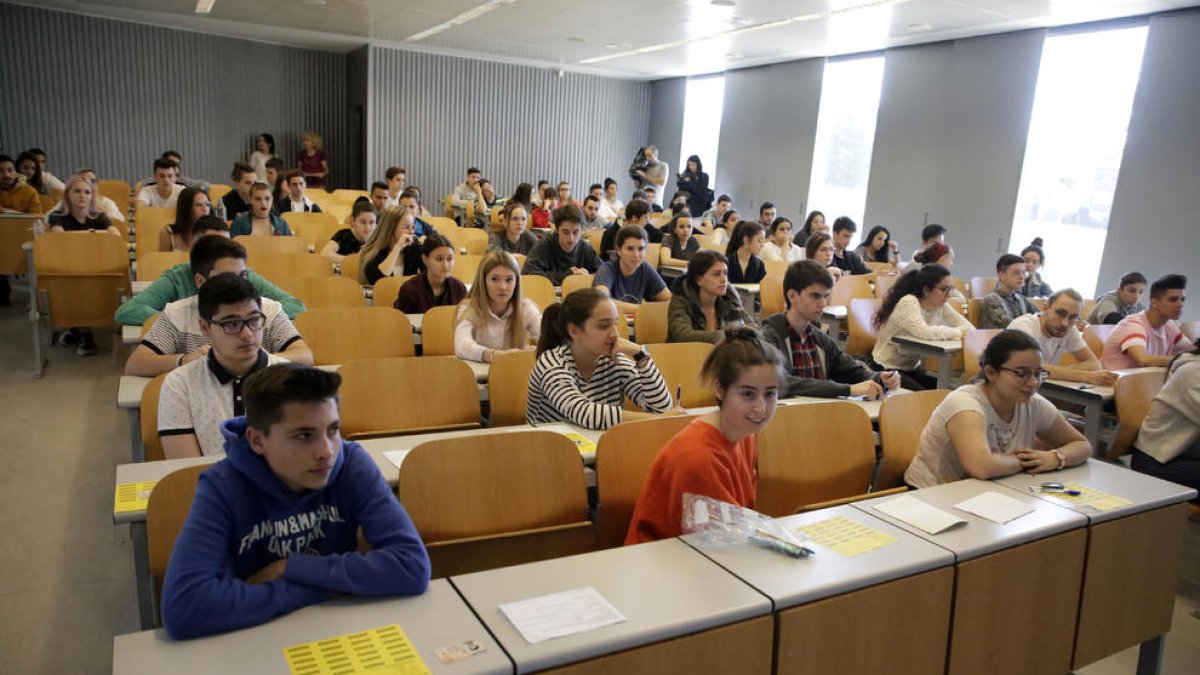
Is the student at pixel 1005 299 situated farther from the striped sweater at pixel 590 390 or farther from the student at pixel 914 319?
the striped sweater at pixel 590 390

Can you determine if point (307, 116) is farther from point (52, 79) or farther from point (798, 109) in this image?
point (798, 109)

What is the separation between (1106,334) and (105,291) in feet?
22.2

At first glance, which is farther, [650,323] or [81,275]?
[81,275]

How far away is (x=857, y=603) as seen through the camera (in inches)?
69.9

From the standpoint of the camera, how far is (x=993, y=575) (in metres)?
2.03

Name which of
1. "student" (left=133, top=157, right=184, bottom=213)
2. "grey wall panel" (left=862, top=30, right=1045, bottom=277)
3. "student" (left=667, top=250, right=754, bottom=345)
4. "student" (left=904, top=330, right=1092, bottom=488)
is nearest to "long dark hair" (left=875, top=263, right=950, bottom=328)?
"student" (left=667, top=250, right=754, bottom=345)

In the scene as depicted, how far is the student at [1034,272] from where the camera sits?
7.20 metres

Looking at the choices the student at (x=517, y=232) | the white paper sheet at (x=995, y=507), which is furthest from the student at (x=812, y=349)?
the student at (x=517, y=232)

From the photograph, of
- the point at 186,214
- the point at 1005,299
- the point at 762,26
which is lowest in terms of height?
the point at 1005,299

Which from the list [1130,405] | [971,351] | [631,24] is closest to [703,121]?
[631,24]

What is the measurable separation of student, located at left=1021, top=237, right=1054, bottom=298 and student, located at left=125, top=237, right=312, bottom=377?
20.8 feet

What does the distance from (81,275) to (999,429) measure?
5.50m

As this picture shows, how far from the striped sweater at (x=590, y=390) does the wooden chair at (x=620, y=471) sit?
33 cm

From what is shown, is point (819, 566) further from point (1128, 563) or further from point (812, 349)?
point (812, 349)
